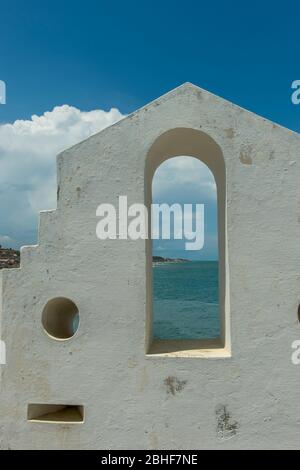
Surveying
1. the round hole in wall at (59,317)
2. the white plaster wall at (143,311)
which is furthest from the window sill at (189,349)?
the round hole in wall at (59,317)

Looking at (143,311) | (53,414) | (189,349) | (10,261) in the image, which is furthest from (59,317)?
(10,261)

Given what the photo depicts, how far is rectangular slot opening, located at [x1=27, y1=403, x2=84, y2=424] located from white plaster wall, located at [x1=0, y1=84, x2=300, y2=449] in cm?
9

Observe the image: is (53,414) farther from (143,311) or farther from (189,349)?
(189,349)

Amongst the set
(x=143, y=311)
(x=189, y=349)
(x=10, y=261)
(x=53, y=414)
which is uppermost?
(x=10, y=261)

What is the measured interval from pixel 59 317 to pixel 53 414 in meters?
1.37

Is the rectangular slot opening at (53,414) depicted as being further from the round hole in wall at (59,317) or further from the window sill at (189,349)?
the window sill at (189,349)

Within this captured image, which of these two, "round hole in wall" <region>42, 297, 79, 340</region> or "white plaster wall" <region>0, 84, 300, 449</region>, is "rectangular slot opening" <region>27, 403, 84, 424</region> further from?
"round hole in wall" <region>42, 297, 79, 340</region>

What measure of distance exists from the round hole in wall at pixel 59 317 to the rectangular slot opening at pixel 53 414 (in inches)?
36.6

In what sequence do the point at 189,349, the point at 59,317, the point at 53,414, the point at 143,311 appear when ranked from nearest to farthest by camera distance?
the point at 143,311 < the point at 53,414 < the point at 189,349 < the point at 59,317

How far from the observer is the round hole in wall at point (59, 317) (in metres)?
5.05

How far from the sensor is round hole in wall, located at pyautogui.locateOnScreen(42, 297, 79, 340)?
5.05 metres

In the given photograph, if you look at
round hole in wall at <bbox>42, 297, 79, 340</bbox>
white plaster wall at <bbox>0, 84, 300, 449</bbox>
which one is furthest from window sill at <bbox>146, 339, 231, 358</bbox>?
round hole in wall at <bbox>42, 297, 79, 340</bbox>

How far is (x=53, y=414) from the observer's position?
5.05 meters

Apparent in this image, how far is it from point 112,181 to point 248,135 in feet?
6.17
